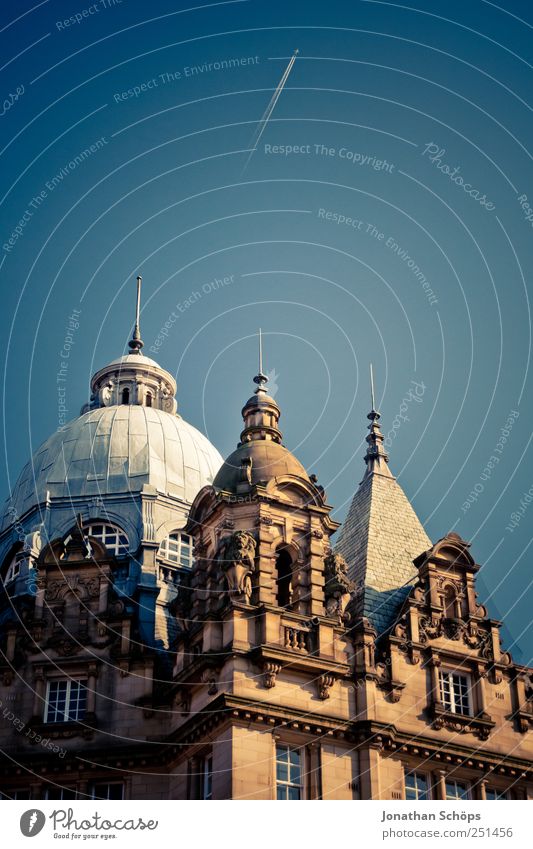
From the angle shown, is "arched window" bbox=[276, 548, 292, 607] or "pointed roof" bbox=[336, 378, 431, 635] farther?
"pointed roof" bbox=[336, 378, 431, 635]

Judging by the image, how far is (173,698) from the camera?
52594mm

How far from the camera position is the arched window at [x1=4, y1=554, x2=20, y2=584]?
64.1 m

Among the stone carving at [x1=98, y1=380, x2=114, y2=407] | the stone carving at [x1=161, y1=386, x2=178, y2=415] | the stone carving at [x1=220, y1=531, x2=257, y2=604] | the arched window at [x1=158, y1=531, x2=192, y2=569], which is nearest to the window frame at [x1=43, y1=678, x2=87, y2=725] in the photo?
the stone carving at [x1=220, y1=531, x2=257, y2=604]

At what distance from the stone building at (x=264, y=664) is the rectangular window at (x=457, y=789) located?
0.07m

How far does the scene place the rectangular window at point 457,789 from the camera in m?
A: 51.9

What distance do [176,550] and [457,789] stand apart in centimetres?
Answer: 1766

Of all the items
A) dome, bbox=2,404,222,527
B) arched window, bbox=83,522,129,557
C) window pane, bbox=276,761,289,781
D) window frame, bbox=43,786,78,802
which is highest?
dome, bbox=2,404,222,527

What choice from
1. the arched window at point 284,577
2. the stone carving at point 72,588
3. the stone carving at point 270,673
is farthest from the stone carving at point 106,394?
the stone carving at point 270,673

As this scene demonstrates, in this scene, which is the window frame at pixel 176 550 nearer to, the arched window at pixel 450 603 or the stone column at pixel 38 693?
the stone column at pixel 38 693

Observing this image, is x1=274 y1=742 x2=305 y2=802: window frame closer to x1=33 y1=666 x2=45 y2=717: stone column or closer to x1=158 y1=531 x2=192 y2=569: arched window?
x1=33 y1=666 x2=45 y2=717: stone column

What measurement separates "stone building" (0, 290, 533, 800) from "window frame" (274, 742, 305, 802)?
0.24ft
